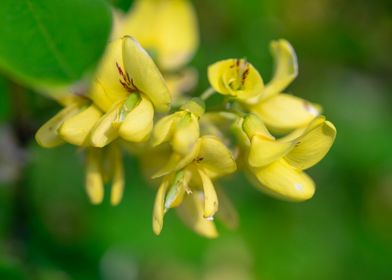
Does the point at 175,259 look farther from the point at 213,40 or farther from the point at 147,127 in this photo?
the point at 147,127

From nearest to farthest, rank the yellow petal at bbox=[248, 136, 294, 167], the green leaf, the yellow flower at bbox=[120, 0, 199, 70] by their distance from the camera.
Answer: the green leaf, the yellow petal at bbox=[248, 136, 294, 167], the yellow flower at bbox=[120, 0, 199, 70]

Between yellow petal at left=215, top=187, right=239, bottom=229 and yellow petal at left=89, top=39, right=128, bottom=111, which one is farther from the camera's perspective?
yellow petal at left=215, top=187, right=239, bottom=229

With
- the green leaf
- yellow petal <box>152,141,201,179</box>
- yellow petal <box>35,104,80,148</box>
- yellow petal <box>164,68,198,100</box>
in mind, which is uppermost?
the green leaf

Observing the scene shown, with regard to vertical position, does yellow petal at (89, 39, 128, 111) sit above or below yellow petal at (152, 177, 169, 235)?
above

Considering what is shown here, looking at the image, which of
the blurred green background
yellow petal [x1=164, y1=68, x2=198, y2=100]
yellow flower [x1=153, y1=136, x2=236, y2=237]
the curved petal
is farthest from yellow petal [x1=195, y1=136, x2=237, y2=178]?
the blurred green background

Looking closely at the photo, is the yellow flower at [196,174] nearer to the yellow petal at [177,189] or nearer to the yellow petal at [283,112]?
the yellow petal at [177,189]

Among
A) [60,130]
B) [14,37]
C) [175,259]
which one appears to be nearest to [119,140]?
[60,130]

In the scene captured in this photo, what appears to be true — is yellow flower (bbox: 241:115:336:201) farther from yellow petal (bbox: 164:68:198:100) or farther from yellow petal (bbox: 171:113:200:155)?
yellow petal (bbox: 164:68:198:100)

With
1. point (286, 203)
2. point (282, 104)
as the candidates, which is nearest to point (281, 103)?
point (282, 104)
